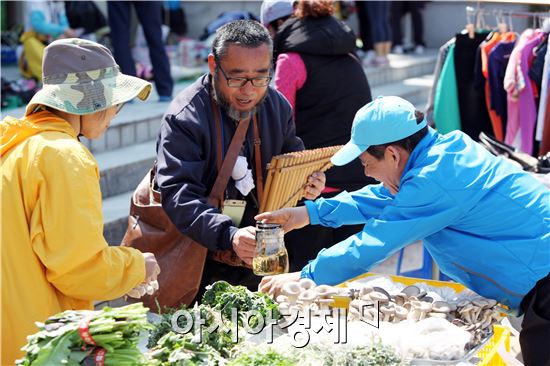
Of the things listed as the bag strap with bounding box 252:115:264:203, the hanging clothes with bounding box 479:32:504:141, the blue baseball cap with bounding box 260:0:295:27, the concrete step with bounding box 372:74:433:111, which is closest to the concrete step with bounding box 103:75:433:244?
the blue baseball cap with bounding box 260:0:295:27

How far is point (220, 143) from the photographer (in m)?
3.97

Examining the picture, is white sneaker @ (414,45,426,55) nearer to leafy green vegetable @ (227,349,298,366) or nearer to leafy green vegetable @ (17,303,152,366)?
leafy green vegetable @ (227,349,298,366)

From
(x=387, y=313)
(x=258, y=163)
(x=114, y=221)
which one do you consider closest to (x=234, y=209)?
(x=258, y=163)

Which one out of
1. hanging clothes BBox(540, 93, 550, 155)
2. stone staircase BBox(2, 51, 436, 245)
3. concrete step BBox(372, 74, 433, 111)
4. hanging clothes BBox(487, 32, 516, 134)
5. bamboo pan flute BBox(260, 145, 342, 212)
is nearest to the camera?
bamboo pan flute BBox(260, 145, 342, 212)

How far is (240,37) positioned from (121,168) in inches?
141

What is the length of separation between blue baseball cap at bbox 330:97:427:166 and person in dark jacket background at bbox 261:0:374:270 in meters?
1.88

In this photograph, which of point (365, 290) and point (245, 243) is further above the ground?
point (245, 243)

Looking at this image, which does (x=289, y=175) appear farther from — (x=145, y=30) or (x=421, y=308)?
(x=145, y=30)

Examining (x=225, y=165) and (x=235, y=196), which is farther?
(x=235, y=196)

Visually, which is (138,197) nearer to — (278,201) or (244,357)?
(278,201)

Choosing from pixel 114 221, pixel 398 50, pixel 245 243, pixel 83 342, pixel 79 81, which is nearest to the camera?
pixel 83 342

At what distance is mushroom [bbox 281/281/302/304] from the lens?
3.42 m

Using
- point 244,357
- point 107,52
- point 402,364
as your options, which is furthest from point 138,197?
point 402,364

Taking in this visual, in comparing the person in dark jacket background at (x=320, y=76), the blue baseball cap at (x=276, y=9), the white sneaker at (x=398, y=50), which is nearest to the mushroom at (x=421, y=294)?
the person in dark jacket background at (x=320, y=76)
